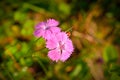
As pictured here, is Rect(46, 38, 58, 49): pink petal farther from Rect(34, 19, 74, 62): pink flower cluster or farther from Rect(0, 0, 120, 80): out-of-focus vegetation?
Rect(0, 0, 120, 80): out-of-focus vegetation

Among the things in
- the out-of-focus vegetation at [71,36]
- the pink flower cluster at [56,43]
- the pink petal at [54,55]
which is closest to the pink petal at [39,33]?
the pink flower cluster at [56,43]

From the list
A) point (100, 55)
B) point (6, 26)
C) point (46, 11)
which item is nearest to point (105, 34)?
point (100, 55)

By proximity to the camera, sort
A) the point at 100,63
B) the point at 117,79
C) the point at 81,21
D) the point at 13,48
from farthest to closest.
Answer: the point at 81,21 < the point at 100,63 < the point at 13,48 < the point at 117,79

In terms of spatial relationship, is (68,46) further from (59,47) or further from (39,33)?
(39,33)

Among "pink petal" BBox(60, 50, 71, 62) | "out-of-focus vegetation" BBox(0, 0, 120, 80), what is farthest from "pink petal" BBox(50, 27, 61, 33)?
"out-of-focus vegetation" BBox(0, 0, 120, 80)

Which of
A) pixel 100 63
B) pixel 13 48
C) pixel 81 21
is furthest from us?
pixel 81 21

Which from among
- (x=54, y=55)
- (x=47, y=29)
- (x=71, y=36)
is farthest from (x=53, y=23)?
(x=71, y=36)

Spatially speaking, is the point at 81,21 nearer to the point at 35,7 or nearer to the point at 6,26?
the point at 35,7

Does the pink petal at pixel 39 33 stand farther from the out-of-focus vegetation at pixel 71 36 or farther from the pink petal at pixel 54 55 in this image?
the out-of-focus vegetation at pixel 71 36
